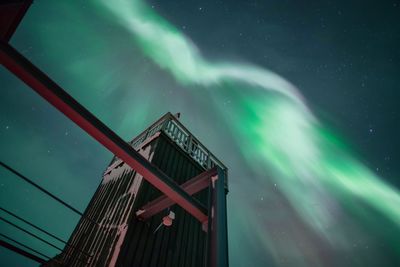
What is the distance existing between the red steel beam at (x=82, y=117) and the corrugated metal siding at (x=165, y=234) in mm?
2941

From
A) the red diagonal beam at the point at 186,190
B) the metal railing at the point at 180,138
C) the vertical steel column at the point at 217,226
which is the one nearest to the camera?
the vertical steel column at the point at 217,226

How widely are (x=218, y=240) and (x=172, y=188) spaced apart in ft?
4.96

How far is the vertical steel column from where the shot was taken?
11.3 feet

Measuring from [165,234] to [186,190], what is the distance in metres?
3.34

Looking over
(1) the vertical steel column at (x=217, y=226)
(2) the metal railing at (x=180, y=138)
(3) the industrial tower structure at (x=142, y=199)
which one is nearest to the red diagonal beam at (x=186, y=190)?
(3) the industrial tower structure at (x=142, y=199)

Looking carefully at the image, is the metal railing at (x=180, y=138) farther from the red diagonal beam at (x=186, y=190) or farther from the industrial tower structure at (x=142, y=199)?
the red diagonal beam at (x=186, y=190)

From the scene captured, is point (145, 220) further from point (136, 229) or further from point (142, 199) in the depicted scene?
point (142, 199)

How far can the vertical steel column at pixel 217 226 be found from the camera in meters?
3.43

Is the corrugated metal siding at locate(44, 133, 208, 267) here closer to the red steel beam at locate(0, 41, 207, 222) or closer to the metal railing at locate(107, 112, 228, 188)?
the metal railing at locate(107, 112, 228, 188)

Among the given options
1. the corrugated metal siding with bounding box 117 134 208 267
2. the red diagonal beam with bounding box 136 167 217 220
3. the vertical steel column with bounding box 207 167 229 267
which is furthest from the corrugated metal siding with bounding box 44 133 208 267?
the vertical steel column with bounding box 207 167 229 267

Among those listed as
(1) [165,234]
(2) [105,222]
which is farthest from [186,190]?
(2) [105,222]

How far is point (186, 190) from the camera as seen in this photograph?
5121 millimetres

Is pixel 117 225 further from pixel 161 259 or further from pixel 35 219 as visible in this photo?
pixel 35 219

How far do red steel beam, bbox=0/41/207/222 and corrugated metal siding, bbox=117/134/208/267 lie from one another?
2941 millimetres
